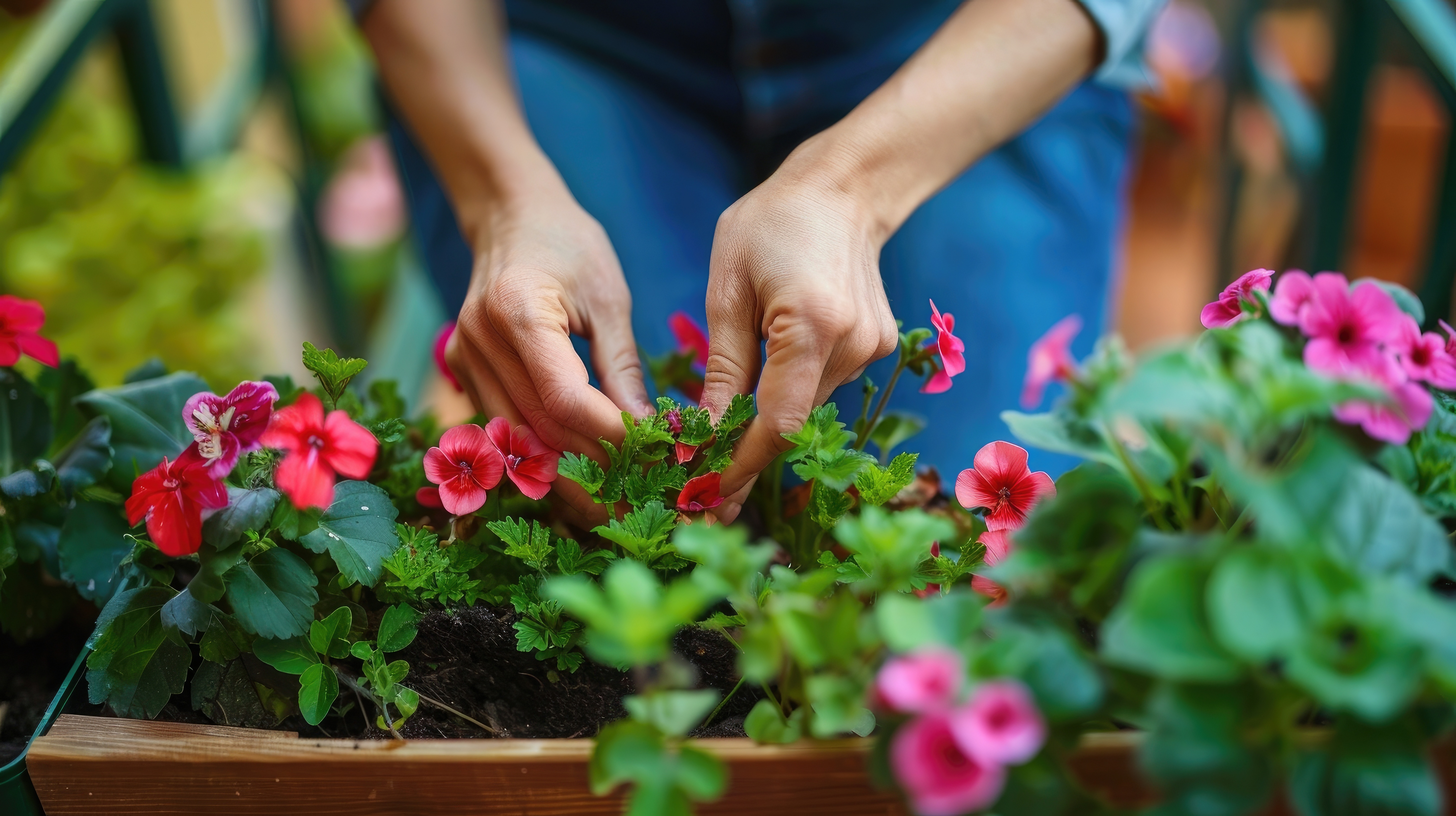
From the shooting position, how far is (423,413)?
853mm

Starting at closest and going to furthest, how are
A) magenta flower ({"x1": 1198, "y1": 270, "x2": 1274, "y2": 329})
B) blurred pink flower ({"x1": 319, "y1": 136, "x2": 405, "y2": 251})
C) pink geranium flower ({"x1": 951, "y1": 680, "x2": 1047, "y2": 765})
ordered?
pink geranium flower ({"x1": 951, "y1": 680, "x2": 1047, "y2": 765}) < magenta flower ({"x1": 1198, "y1": 270, "x2": 1274, "y2": 329}) < blurred pink flower ({"x1": 319, "y1": 136, "x2": 405, "y2": 251})

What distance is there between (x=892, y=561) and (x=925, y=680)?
0.10 metres

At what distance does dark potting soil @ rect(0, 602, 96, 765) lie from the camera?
2.27ft

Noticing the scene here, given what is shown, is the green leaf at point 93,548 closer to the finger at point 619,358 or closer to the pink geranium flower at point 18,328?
the pink geranium flower at point 18,328

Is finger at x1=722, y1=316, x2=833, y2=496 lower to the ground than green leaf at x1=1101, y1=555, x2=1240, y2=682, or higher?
lower

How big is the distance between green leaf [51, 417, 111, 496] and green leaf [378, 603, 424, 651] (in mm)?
250

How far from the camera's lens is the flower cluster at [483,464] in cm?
61

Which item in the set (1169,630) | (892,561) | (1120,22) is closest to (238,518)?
(892,561)

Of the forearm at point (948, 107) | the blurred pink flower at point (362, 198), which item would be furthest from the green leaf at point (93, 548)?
the blurred pink flower at point (362, 198)

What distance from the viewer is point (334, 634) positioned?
0.57 meters

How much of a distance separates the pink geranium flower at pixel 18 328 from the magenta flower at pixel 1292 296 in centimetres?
76

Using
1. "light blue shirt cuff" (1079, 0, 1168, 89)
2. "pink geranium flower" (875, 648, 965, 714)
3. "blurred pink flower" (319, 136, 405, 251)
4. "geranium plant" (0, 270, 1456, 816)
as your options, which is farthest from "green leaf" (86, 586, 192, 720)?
"blurred pink flower" (319, 136, 405, 251)

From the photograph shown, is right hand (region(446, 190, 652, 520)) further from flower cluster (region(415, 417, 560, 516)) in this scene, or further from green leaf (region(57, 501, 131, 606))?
green leaf (region(57, 501, 131, 606))

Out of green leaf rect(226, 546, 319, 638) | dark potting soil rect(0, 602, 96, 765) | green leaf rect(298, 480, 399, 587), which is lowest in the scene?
dark potting soil rect(0, 602, 96, 765)
